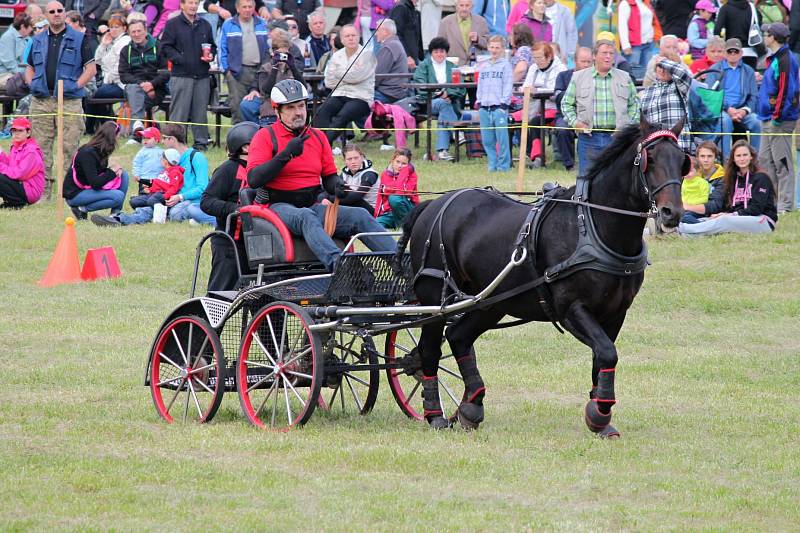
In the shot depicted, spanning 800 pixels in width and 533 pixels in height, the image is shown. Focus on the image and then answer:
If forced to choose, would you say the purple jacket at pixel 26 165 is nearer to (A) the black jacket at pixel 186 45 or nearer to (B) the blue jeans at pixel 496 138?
(A) the black jacket at pixel 186 45

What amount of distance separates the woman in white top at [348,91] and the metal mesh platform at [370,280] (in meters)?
11.1

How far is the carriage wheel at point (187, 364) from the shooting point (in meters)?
8.81

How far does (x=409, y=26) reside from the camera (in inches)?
930

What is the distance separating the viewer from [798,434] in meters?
8.45

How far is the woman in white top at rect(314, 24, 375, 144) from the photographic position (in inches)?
783

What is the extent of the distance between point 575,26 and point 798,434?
1463 cm

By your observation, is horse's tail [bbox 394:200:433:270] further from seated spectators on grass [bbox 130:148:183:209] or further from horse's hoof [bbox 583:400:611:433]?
seated spectators on grass [bbox 130:148:183:209]

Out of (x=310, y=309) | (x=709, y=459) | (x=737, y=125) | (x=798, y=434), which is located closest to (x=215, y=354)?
(x=310, y=309)

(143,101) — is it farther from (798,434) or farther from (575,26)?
(798,434)

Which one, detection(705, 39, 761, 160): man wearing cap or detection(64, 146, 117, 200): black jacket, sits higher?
detection(705, 39, 761, 160): man wearing cap

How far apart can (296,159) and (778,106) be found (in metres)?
9.63

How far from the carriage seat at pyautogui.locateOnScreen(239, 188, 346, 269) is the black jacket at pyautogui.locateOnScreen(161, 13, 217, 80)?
42.3 ft

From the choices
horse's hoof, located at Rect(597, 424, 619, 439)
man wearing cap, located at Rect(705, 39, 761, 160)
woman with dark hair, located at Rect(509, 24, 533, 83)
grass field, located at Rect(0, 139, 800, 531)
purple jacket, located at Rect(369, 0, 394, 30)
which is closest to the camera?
grass field, located at Rect(0, 139, 800, 531)

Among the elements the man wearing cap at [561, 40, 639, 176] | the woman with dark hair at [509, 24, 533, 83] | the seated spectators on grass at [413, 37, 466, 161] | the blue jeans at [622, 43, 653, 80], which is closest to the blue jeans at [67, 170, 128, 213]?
the seated spectators on grass at [413, 37, 466, 161]
